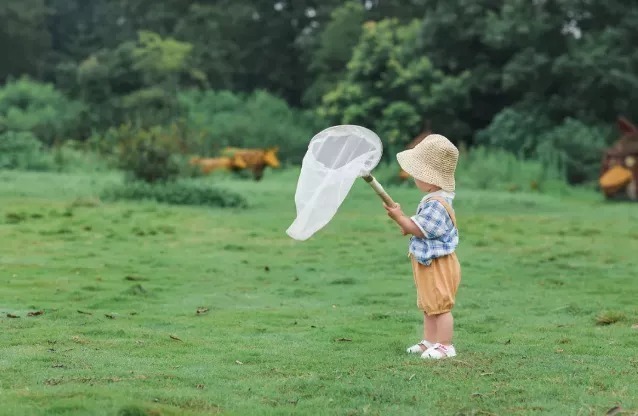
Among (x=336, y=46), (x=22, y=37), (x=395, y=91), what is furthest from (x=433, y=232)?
(x=22, y=37)

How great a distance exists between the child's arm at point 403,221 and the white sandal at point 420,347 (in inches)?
24.3

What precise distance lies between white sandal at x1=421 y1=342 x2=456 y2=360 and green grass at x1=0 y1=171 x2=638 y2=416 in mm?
98

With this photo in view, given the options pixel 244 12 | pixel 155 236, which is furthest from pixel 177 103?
pixel 155 236

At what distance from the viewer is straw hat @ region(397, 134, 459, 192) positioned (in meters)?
6.74

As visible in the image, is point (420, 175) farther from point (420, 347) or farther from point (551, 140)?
point (551, 140)

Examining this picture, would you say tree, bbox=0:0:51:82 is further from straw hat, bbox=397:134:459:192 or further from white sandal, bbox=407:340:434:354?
white sandal, bbox=407:340:434:354

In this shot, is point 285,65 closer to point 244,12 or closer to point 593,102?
point 244,12

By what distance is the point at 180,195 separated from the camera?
61.5 feet

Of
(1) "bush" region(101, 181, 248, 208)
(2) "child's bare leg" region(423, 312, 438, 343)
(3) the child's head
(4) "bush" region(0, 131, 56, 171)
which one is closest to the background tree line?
(4) "bush" region(0, 131, 56, 171)

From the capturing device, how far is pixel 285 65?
153 feet

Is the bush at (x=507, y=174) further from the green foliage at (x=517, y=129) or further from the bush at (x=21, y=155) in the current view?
the bush at (x=21, y=155)

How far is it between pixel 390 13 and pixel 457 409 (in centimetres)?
3886

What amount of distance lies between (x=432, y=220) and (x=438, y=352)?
731 millimetres

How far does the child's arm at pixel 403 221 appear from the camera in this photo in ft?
21.3
